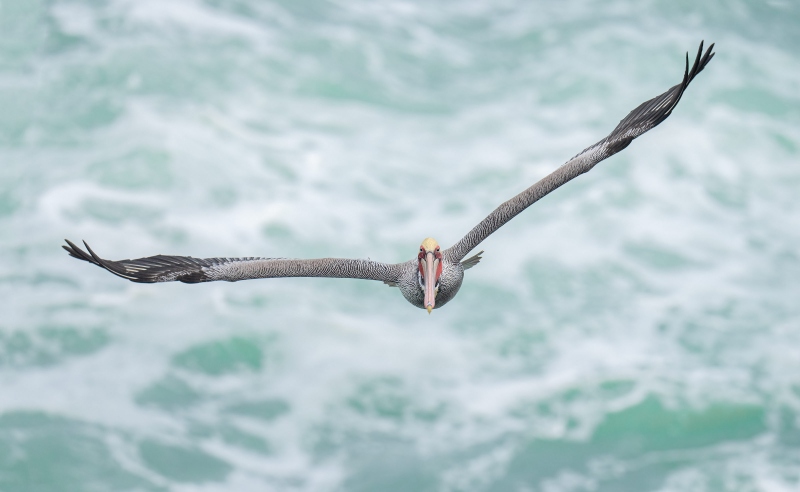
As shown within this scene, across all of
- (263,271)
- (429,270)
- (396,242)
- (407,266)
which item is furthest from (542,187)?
(396,242)

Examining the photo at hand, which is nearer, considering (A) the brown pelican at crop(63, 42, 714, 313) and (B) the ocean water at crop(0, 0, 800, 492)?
(A) the brown pelican at crop(63, 42, 714, 313)

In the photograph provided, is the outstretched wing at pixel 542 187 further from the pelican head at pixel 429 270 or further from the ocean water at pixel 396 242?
the ocean water at pixel 396 242

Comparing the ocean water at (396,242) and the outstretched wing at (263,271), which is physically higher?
the ocean water at (396,242)

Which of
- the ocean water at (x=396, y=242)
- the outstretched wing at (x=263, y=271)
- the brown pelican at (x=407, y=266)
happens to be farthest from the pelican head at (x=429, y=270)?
the ocean water at (x=396, y=242)

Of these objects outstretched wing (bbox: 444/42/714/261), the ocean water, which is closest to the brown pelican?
outstretched wing (bbox: 444/42/714/261)

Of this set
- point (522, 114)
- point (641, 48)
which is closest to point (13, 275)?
point (522, 114)

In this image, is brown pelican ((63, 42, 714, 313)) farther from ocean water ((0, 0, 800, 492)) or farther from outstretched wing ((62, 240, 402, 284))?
ocean water ((0, 0, 800, 492))

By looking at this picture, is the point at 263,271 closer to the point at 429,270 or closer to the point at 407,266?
the point at 407,266
